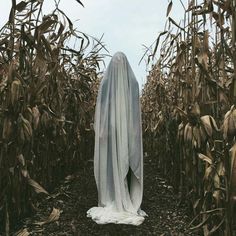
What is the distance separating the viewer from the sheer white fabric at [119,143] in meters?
3.56

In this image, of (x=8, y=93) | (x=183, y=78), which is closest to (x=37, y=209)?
(x=8, y=93)

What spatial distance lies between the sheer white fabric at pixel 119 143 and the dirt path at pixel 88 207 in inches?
6.1

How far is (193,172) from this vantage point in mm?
3318

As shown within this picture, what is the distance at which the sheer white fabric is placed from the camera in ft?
11.7

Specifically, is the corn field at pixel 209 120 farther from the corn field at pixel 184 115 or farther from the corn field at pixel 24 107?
the corn field at pixel 24 107

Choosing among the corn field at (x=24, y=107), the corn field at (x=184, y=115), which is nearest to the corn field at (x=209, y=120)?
the corn field at (x=184, y=115)

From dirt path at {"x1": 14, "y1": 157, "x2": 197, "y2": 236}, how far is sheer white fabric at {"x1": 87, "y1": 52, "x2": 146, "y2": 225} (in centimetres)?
16

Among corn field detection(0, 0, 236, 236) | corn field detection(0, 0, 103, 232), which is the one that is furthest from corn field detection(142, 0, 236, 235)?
corn field detection(0, 0, 103, 232)

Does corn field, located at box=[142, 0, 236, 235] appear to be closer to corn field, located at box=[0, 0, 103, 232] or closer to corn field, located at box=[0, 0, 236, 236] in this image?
corn field, located at box=[0, 0, 236, 236]

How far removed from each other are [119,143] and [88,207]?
0.81m

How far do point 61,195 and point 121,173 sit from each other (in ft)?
3.15

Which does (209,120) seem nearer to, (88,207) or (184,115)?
(184,115)

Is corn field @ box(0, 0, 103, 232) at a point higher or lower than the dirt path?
higher

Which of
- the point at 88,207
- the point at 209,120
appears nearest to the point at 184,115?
the point at 209,120
